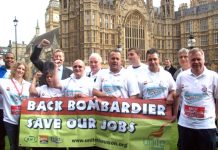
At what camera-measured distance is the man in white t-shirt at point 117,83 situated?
251 inches

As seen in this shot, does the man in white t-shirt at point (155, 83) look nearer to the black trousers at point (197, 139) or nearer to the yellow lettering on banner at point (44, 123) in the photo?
the black trousers at point (197, 139)

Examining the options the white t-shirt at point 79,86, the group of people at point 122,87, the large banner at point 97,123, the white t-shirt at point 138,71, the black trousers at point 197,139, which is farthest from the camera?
the white t-shirt at point 138,71

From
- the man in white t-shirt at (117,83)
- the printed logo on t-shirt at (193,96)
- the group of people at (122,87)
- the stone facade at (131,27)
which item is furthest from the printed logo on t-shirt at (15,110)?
the stone facade at (131,27)

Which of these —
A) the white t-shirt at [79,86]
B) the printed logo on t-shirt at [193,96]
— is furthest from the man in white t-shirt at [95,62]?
the printed logo on t-shirt at [193,96]

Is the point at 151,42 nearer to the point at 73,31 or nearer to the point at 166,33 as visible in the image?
the point at 166,33

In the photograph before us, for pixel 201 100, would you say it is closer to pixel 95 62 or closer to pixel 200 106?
pixel 200 106

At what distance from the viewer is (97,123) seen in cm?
646

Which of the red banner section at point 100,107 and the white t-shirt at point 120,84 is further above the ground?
the white t-shirt at point 120,84

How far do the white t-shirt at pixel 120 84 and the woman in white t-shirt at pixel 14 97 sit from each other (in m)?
A: 1.60

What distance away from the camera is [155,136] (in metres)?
6.02

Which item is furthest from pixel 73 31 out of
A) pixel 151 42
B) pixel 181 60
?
pixel 181 60

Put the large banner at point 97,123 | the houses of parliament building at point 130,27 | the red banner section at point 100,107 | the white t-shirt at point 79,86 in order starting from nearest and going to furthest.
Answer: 1. the large banner at point 97,123
2. the red banner section at point 100,107
3. the white t-shirt at point 79,86
4. the houses of parliament building at point 130,27

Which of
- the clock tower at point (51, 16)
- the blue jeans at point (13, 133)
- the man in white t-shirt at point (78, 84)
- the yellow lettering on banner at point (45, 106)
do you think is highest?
the clock tower at point (51, 16)

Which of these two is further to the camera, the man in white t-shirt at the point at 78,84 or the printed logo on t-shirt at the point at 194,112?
the man in white t-shirt at the point at 78,84
